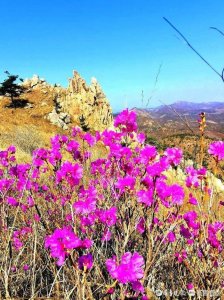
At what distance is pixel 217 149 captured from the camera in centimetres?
258

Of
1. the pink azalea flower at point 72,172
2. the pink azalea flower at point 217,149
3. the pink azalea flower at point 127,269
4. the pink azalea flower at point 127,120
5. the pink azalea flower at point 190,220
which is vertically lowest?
the pink azalea flower at point 190,220

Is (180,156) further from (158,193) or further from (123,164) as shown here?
(123,164)

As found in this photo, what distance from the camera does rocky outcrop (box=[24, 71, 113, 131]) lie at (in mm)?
27031

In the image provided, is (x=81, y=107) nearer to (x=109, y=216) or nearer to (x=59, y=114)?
(x=59, y=114)

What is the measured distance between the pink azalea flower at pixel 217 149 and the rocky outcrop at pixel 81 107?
23830 millimetres

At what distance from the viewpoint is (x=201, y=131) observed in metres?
1.96

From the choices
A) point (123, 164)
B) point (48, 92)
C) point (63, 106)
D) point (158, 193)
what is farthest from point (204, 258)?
point (48, 92)

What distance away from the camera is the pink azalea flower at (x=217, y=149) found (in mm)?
2553

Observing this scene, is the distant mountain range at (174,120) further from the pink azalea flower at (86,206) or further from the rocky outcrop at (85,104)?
the rocky outcrop at (85,104)

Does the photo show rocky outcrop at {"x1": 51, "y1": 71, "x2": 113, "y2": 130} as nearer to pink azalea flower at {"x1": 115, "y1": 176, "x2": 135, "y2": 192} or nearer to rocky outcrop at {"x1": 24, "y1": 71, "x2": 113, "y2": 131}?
rocky outcrop at {"x1": 24, "y1": 71, "x2": 113, "y2": 131}

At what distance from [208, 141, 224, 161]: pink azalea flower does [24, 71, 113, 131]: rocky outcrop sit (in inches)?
938

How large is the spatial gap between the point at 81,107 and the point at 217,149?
85.2 feet

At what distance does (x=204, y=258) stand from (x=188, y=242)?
168cm

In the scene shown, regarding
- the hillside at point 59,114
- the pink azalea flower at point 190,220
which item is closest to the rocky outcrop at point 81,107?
the hillside at point 59,114
